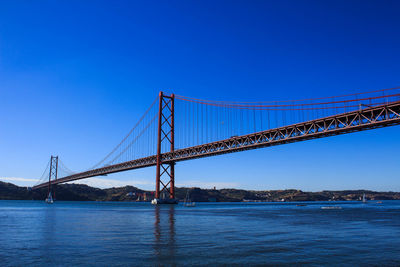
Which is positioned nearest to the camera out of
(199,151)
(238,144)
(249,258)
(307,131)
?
(249,258)

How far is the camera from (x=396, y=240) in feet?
55.5

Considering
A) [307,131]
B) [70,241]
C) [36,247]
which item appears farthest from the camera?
[307,131]

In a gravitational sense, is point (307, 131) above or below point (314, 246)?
above

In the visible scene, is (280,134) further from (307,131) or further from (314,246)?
(314,246)

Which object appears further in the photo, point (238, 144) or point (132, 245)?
point (238, 144)

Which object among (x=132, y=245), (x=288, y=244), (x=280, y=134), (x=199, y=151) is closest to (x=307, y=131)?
(x=280, y=134)

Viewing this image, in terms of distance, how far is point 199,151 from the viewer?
67.1m

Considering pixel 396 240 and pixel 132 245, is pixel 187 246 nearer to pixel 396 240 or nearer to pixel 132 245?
pixel 132 245

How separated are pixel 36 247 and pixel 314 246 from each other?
1246 cm

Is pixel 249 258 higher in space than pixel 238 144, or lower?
lower

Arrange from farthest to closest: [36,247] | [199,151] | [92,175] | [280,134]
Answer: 1. [92,175]
2. [199,151]
3. [280,134]
4. [36,247]

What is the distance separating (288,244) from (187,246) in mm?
4792

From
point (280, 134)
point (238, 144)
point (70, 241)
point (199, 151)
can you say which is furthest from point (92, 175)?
point (70, 241)

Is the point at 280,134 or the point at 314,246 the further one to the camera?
the point at 280,134
